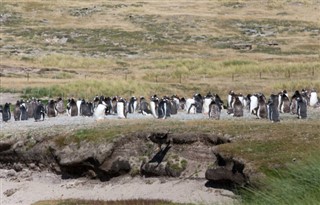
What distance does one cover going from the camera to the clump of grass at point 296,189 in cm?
695

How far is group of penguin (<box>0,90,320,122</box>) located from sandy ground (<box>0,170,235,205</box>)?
6.50m

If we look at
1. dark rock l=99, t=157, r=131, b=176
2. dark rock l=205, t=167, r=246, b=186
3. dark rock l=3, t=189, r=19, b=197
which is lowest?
dark rock l=3, t=189, r=19, b=197

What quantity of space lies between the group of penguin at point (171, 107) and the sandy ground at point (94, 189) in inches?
256

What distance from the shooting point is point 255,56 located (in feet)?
237

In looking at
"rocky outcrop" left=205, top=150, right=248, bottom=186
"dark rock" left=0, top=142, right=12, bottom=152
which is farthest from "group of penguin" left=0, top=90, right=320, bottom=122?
"rocky outcrop" left=205, top=150, right=248, bottom=186

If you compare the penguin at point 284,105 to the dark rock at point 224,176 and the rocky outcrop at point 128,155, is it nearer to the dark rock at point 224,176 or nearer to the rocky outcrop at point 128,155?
the rocky outcrop at point 128,155

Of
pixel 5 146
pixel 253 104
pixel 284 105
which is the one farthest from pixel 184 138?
pixel 253 104

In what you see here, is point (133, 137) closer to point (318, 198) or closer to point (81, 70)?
point (318, 198)

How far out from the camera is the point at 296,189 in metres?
7.21

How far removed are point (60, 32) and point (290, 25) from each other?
115 feet

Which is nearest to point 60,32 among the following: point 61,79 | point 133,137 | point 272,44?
point 272,44

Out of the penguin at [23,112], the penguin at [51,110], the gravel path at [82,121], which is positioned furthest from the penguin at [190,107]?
the penguin at [23,112]

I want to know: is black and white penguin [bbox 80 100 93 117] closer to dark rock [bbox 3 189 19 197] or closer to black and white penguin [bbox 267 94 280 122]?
black and white penguin [bbox 267 94 280 122]

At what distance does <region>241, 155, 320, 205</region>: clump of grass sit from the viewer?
22.8 feet
